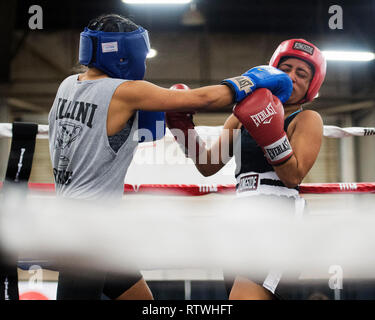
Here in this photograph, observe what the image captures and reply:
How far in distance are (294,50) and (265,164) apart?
0.28 m

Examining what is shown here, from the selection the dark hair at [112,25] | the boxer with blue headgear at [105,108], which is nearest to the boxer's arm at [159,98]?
the boxer with blue headgear at [105,108]

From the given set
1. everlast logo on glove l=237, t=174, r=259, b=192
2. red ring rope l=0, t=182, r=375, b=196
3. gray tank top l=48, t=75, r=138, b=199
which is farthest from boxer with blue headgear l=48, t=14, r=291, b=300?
red ring rope l=0, t=182, r=375, b=196

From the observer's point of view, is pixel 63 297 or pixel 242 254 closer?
pixel 63 297

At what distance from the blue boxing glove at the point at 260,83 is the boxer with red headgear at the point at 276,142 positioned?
0.02 m

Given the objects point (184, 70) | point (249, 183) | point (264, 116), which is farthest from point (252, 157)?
point (184, 70)

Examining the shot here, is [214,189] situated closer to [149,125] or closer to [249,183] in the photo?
[249,183]

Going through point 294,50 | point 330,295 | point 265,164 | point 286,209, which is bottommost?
point 330,295

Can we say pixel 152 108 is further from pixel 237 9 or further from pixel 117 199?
pixel 237 9

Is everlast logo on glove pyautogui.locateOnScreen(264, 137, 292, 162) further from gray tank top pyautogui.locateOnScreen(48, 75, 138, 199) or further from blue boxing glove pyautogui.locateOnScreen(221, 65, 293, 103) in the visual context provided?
gray tank top pyautogui.locateOnScreen(48, 75, 138, 199)

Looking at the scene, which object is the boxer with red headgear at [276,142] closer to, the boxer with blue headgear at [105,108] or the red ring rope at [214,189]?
the boxer with blue headgear at [105,108]

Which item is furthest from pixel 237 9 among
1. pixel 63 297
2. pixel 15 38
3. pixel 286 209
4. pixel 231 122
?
pixel 63 297

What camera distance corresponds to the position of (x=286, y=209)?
837mm

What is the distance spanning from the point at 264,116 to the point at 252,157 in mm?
165
